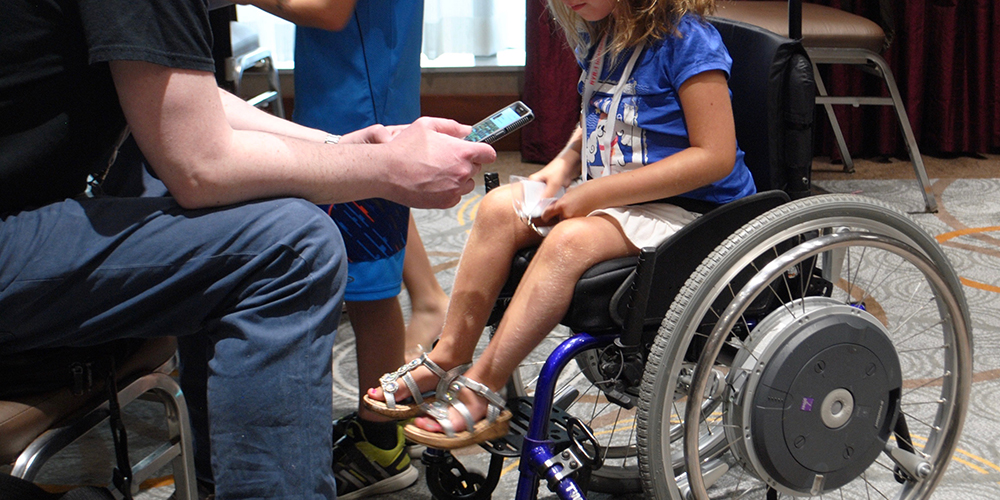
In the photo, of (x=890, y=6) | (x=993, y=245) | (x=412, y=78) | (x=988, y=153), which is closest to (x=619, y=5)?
(x=412, y=78)

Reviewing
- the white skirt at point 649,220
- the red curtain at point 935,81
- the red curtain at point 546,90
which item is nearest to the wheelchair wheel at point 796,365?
the white skirt at point 649,220

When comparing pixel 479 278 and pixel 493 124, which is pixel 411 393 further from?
pixel 493 124

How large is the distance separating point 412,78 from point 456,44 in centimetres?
172

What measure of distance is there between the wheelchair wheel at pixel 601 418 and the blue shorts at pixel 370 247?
25cm

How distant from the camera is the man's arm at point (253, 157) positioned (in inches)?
29.8

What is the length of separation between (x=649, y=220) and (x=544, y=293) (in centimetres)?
17

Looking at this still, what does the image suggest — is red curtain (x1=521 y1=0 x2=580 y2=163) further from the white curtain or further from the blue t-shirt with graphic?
the blue t-shirt with graphic

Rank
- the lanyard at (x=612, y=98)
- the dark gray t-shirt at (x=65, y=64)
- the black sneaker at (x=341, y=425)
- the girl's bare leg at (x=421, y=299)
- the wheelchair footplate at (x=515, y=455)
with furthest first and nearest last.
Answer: the girl's bare leg at (x=421, y=299) → the black sneaker at (x=341, y=425) → the lanyard at (x=612, y=98) → the wheelchair footplate at (x=515, y=455) → the dark gray t-shirt at (x=65, y=64)

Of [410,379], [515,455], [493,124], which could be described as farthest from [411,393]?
[493,124]

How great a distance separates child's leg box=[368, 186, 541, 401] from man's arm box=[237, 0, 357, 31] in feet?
1.13

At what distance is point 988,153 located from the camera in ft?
9.43

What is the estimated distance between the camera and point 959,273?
6.31 ft

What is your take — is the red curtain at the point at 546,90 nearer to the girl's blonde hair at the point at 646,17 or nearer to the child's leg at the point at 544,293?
the girl's blonde hair at the point at 646,17

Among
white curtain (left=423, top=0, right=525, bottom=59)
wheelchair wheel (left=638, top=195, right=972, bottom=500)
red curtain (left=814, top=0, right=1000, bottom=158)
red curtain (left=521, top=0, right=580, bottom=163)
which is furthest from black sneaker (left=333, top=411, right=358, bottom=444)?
red curtain (left=814, top=0, right=1000, bottom=158)
